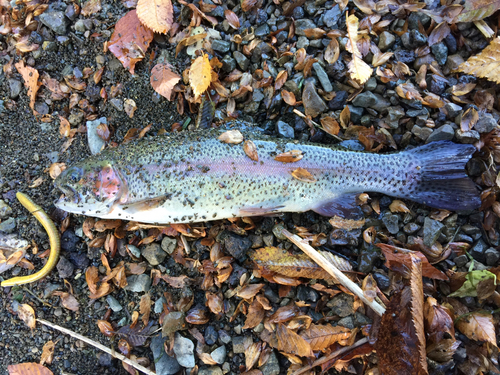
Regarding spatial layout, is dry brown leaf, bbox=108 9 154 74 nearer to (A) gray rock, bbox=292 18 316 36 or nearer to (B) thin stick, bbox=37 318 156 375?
(A) gray rock, bbox=292 18 316 36

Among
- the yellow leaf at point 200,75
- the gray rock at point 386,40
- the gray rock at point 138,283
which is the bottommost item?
the gray rock at point 138,283

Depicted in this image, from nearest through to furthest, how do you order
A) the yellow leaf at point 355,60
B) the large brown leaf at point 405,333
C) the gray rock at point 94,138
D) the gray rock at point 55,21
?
the large brown leaf at point 405,333, the yellow leaf at point 355,60, the gray rock at point 94,138, the gray rock at point 55,21

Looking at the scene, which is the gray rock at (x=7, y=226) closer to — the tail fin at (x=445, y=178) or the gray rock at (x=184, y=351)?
the gray rock at (x=184, y=351)

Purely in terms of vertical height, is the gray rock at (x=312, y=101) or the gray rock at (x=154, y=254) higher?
the gray rock at (x=312, y=101)

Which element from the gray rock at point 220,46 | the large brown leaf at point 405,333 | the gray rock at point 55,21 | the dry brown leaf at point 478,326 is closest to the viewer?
the large brown leaf at point 405,333

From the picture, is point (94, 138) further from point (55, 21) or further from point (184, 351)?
point (184, 351)

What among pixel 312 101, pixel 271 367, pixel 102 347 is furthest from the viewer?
pixel 312 101

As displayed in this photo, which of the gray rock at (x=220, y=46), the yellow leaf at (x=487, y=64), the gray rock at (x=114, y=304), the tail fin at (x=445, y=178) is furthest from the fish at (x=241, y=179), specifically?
the gray rock at (x=220, y=46)

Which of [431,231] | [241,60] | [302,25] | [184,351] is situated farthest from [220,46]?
[184,351]
